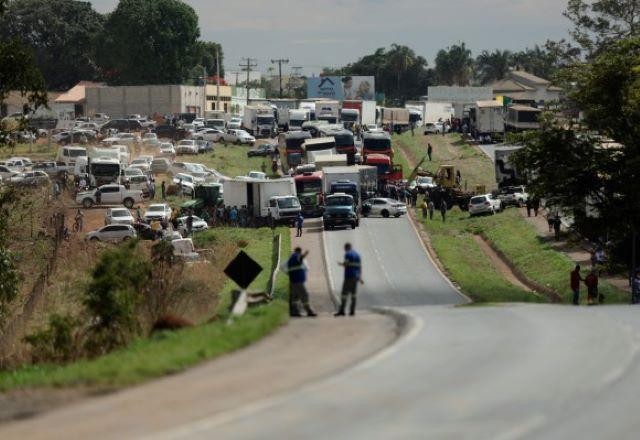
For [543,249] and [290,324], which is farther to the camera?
[543,249]

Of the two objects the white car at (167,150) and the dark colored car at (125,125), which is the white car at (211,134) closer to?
the white car at (167,150)

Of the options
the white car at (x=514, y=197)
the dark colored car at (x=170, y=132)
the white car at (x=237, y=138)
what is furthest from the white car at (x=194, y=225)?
the dark colored car at (x=170, y=132)

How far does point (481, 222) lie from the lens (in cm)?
7700

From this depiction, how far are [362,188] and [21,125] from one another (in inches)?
2001

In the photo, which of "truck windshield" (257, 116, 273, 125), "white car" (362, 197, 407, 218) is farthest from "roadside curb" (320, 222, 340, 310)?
"truck windshield" (257, 116, 273, 125)

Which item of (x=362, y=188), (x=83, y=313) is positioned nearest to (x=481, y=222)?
(x=362, y=188)

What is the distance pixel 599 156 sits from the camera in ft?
153

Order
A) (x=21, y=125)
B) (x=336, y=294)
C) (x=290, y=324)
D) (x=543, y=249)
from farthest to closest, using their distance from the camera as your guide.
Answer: (x=543, y=249), (x=336, y=294), (x=21, y=125), (x=290, y=324)

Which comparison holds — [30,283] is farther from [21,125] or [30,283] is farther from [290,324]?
[290,324]

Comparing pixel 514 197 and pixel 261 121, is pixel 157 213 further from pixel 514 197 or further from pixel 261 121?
pixel 261 121

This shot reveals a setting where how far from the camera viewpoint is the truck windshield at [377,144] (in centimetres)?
9592

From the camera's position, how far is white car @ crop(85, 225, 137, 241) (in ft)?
226

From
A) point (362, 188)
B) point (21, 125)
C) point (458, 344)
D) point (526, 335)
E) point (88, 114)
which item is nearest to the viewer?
point (458, 344)

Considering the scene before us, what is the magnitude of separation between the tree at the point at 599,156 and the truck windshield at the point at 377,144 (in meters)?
48.2
